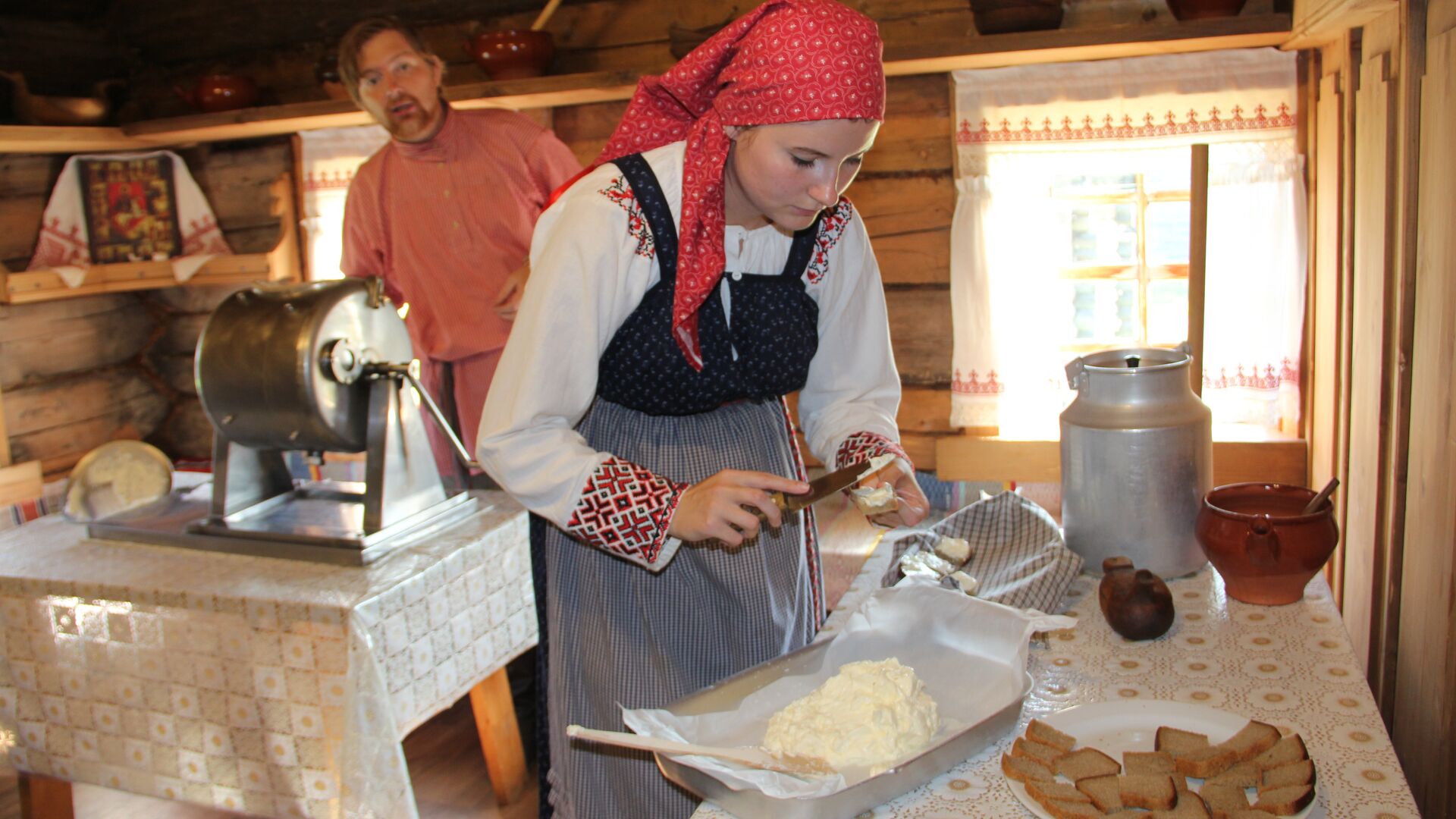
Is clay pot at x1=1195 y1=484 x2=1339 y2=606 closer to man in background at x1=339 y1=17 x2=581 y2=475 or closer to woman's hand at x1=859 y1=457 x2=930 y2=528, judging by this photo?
woman's hand at x1=859 y1=457 x2=930 y2=528

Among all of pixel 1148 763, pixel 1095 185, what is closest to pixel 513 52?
pixel 1095 185

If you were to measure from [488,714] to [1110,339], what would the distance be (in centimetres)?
203

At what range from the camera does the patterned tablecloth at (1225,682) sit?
104cm

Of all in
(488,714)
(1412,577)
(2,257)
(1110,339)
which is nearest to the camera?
(1412,577)

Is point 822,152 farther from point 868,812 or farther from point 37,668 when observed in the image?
point 37,668

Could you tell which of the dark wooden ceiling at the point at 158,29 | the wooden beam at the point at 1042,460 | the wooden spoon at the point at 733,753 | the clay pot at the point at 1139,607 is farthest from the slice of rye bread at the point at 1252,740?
the dark wooden ceiling at the point at 158,29

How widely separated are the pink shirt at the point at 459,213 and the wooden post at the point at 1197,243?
1.78m

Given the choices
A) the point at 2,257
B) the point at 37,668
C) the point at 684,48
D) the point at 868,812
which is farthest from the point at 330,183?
the point at 868,812

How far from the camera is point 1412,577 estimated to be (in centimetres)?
158

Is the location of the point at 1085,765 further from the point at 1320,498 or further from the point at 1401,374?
the point at 1401,374

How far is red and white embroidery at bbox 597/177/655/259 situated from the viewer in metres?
1.39

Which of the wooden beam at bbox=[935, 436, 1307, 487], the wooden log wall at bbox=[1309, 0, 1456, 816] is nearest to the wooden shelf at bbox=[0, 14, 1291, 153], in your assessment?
the wooden log wall at bbox=[1309, 0, 1456, 816]

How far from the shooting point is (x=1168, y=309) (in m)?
3.21

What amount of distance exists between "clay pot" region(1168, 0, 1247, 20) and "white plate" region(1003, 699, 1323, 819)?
2090 mm
